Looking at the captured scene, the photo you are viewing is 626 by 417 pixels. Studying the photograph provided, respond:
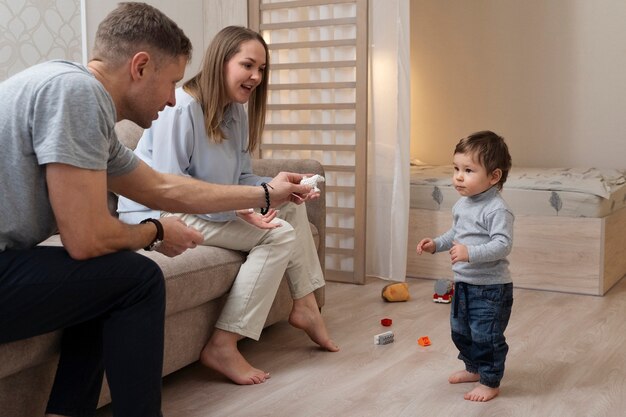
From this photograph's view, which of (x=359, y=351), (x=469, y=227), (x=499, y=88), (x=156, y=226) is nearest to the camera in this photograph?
(x=156, y=226)

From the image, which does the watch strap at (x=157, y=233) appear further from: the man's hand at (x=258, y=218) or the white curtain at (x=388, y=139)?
the white curtain at (x=388, y=139)

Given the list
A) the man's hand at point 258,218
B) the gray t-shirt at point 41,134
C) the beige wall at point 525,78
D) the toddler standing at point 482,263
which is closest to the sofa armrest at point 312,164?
the man's hand at point 258,218

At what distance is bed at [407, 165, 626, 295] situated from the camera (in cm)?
343

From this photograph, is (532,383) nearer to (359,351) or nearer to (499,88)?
(359,351)

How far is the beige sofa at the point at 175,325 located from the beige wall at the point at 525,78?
2.72 m

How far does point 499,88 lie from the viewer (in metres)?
5.04

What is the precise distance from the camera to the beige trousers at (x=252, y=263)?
232 cm

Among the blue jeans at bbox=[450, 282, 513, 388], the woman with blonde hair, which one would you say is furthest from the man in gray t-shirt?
the blue jeans at bbox=[450, 282, 513, 388]

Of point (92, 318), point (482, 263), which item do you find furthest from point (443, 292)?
point (92, 318)

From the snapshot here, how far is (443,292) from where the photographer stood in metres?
3.29

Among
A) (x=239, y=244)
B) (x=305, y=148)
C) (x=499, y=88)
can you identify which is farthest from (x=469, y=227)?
(x=499, y=88)

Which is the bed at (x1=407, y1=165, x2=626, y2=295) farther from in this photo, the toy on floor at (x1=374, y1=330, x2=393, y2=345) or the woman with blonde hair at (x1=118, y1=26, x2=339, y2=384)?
the woman with blonde hair at (x1=118, y1=26, x2=339, y2=384)

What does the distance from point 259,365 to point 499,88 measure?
3.18 metres

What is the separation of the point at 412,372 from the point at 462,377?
16 cm
